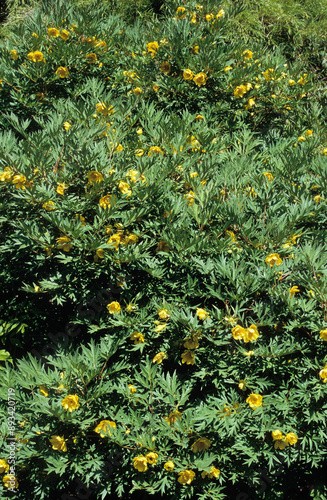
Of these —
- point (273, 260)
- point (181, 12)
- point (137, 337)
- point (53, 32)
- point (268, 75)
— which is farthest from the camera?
point (181, 12)

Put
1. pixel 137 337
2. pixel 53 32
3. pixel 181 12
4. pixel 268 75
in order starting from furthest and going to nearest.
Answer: pixel 181 12 → pixel 268 75 → pixel 53 32 → pixel 137 337

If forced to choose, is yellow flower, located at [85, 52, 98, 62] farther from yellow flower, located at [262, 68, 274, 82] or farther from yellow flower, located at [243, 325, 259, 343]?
yellow flower, located at [243, 325, 259, 343]

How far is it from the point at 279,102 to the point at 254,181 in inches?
45.2

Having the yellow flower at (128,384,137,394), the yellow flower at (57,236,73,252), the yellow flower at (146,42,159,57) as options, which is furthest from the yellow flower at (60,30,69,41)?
the yellow flower at (128,384,137,394)

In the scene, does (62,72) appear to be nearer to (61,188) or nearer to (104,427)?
(61,188)

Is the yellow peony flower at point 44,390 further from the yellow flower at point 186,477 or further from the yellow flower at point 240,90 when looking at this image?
the yellow flower at point 240,90

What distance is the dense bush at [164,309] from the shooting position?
1876 millimetres

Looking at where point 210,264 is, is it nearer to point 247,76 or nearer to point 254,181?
point 254,181

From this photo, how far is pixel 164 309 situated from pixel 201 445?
0.64 meters

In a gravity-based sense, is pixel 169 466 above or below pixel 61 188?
below

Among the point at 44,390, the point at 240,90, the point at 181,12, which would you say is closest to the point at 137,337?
the point at 44,390

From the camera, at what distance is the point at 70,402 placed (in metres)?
1.82

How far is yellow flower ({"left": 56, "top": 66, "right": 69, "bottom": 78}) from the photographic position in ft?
9.62

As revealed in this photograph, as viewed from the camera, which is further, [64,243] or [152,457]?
[64,243]
